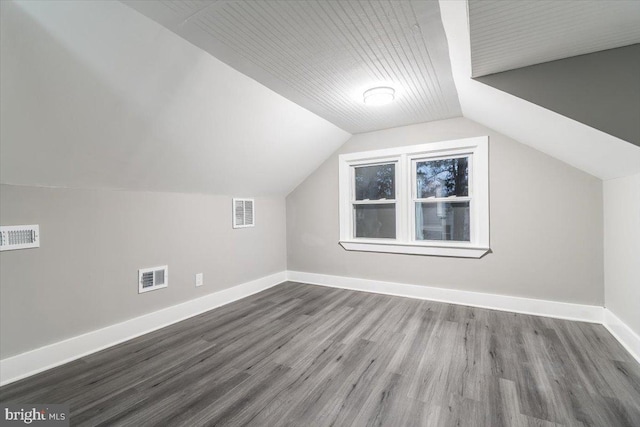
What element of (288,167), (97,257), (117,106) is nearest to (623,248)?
(288,167)

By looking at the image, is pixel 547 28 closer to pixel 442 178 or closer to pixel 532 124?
pixel 532 124

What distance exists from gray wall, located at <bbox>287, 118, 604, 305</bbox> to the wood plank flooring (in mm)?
395

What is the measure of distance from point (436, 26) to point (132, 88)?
2.01 meters

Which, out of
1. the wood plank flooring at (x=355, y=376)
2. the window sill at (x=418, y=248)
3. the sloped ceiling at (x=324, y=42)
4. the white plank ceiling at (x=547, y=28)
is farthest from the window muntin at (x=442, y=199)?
the white plank ceiling at (x=547, y=28)

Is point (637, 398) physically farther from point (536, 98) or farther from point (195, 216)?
point (195, 216)

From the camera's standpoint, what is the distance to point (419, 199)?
3.68m

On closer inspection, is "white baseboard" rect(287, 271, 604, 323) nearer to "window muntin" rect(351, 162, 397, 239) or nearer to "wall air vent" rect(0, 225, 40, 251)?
"window muntin" rect(351, 162, 397, 239)

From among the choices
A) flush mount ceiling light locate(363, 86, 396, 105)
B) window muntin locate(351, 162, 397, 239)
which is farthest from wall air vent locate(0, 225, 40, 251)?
window muntin locate(351, 162, 397, 239)

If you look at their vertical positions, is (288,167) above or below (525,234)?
above

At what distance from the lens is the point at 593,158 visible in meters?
2.28

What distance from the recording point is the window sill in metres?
3.26

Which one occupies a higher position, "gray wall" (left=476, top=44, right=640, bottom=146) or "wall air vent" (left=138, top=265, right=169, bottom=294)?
→ "gray wall" (left=476, top=44, right=640, bottom=146)

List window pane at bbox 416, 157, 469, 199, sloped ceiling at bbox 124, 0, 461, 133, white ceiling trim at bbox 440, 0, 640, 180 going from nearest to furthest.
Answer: sloped ceiling at bbox 124, 0, 461, 133, white ceiling trim at bbox 440, 0, 640, 180, window pane at bbox 416, 157, 469, 199

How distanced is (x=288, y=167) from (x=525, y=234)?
2.98 metres
